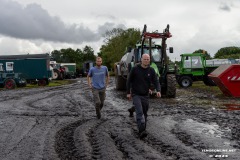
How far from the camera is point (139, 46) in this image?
785 inches

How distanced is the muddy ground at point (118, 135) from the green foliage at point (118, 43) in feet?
231

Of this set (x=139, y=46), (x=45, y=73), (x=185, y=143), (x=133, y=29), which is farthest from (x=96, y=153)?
(x=133, y=29)

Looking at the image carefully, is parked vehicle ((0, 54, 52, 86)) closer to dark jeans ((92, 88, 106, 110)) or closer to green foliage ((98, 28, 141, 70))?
dark jeans ((92, 88, 106, 110))

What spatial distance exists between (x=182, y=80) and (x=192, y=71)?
1092 millimetres

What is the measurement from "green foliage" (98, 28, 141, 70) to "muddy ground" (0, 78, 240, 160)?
70.5 m

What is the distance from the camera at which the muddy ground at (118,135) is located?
6.87 meters

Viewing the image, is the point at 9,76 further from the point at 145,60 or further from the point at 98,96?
the point at 145,60

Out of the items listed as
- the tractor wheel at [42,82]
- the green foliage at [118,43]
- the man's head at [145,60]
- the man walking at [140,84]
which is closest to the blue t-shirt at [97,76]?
the man walking at [140,84]

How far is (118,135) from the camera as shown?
8.70 meters

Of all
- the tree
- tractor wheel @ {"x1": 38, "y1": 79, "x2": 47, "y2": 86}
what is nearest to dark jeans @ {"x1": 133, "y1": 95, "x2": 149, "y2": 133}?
tractor wheel @ {"x1": 38, "y1": 79, "x2": 47, "y2": 86}

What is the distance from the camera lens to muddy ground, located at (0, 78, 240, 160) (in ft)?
22.5

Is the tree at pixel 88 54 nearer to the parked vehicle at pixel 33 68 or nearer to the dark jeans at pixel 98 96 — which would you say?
the parked vehicle at pixel 33 68

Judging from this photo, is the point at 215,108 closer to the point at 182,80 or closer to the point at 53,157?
the point at 53,157

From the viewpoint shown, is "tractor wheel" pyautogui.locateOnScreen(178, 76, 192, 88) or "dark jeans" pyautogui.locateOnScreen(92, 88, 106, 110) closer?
"dark jeans" pyautogui.locateOnScreen(92, 88, 106, 110)
